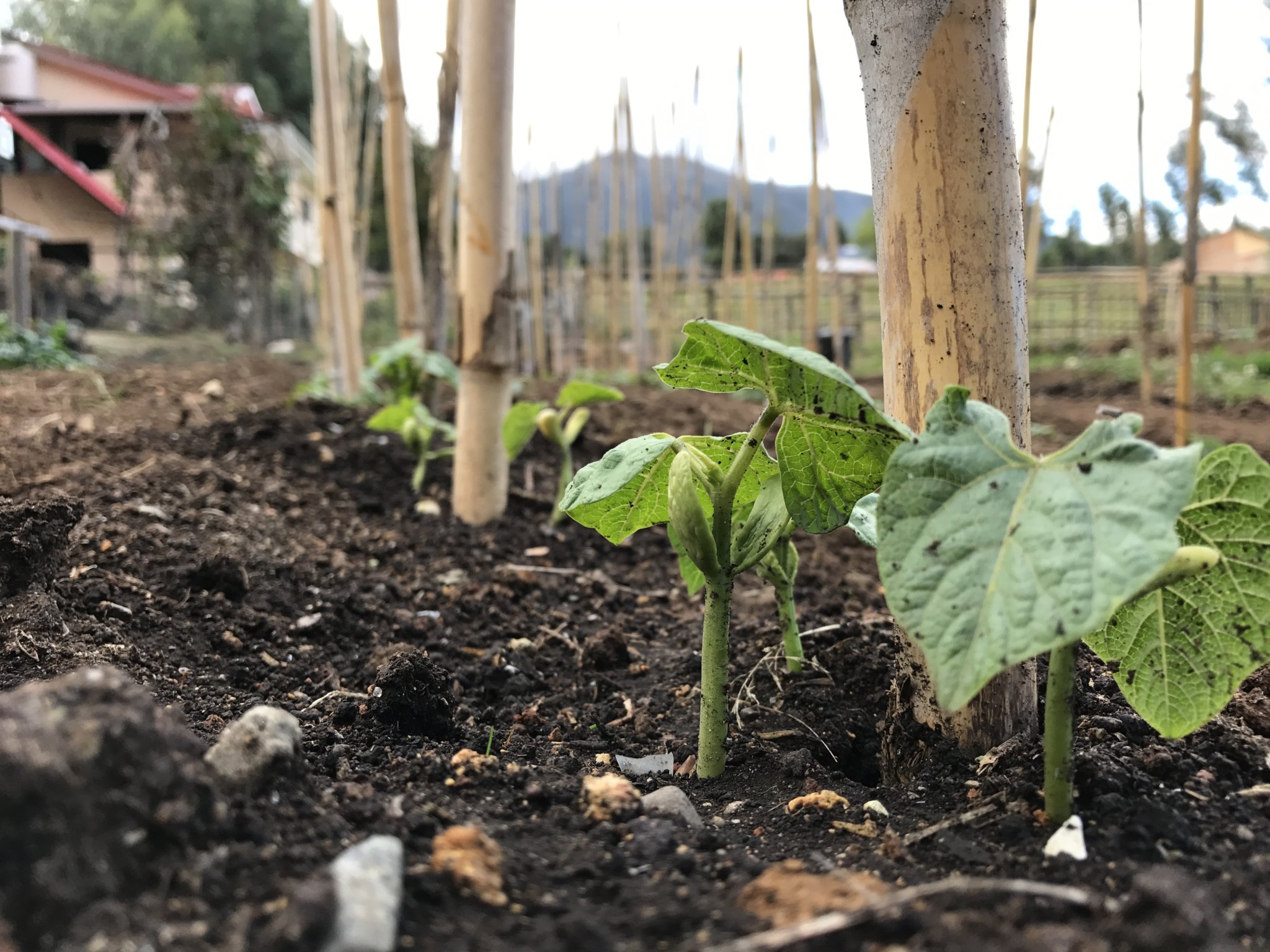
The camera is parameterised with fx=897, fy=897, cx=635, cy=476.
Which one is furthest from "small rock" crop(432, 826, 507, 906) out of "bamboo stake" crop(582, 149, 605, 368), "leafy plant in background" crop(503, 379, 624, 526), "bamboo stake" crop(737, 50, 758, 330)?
"bamboo stake" crop(582, 149, 605, 368)

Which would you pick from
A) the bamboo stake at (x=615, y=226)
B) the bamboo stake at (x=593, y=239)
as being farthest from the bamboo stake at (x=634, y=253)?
the bamboo stake at (x=593, y=239)

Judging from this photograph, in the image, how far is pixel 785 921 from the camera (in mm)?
742

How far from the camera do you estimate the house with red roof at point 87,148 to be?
5680 mm

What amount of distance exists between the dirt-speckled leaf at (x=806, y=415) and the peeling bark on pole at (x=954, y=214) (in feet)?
0.60

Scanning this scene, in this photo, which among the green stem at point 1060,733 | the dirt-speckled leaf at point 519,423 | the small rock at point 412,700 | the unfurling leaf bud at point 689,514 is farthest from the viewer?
the dirt-speckled leaf at point 519,423

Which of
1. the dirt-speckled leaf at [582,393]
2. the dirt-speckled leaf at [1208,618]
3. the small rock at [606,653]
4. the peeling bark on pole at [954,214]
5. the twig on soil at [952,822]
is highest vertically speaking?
the peeling bark on pole at [954,214]

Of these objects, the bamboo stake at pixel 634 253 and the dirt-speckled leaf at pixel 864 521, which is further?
the bamboo stake at pixel 634 253

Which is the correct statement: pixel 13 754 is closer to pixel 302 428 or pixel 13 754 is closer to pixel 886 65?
pixel 886 65

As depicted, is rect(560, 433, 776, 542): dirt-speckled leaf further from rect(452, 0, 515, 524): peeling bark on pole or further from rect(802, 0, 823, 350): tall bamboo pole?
rect(802, 0, 823, 350): tall bamboo pole

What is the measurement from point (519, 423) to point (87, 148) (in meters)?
12.8

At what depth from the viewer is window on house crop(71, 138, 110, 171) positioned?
39.2 ft

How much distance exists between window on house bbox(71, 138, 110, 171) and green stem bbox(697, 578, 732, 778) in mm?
13323

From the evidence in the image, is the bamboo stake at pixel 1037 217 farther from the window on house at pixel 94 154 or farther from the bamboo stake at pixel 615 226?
the window on house at pixel 94 154

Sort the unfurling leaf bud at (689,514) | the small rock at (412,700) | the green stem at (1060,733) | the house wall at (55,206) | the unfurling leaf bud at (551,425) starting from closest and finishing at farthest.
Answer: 1. the green stem at (1060,733)
2. the unfurling leaf bud at (689,514)
3. the small rock at (412,700)
4. the unfurling leaf bud at (551,425)
5. the house wall at (55,206)
